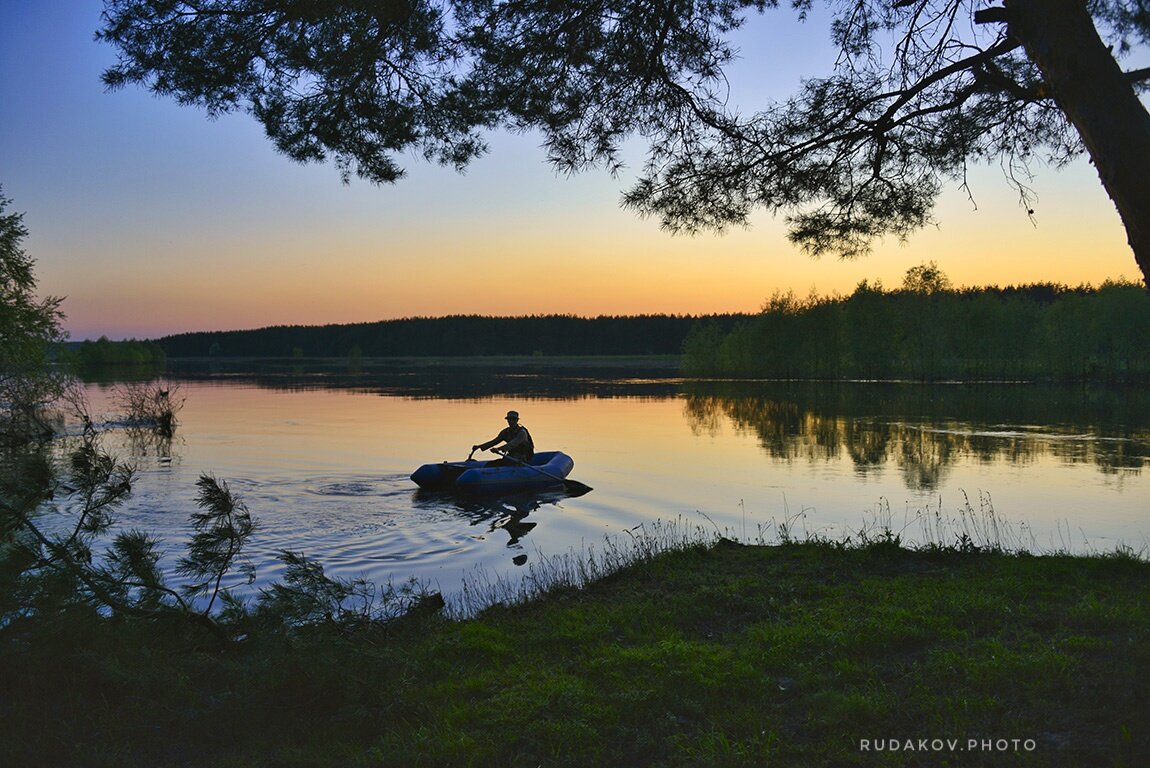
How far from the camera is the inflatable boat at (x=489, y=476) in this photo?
51.6ft

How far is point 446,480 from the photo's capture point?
16.4 meters

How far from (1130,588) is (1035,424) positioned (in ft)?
89.3

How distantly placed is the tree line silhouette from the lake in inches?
1066

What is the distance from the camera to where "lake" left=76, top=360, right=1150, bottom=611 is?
1207cm

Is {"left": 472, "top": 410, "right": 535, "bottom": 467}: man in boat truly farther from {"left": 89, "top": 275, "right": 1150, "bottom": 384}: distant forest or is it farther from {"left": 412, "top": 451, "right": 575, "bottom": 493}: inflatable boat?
{"left": 89, "top": 275, "right": 1150, "bottom": 384}: distant forest

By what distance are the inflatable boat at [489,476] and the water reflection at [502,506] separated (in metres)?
0.17

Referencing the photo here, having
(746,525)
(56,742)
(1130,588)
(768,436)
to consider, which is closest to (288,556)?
(56,742)

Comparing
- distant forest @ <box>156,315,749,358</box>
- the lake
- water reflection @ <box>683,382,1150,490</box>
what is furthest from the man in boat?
distant forest @ <box>156,315,749,358</box>

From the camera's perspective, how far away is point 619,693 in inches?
183

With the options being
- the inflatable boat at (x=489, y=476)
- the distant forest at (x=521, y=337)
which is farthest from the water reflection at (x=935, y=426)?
the distant forest at (x=521, y=337)

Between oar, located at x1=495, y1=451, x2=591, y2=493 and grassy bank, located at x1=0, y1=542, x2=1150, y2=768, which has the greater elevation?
grassy bank, located at x1=0, y1=542, x2=1150, y2=768

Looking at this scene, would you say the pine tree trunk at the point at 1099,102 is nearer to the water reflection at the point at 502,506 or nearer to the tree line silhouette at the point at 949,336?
the water reflection at the point at 502,506

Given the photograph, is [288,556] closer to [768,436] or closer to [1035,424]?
[768,436]

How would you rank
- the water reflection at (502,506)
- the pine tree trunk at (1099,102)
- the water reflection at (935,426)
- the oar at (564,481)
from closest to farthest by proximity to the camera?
the pine tree trunk at (1099,102), the water reflection at (502,506), the oar at (564,481), the water reflection at (935,426)
